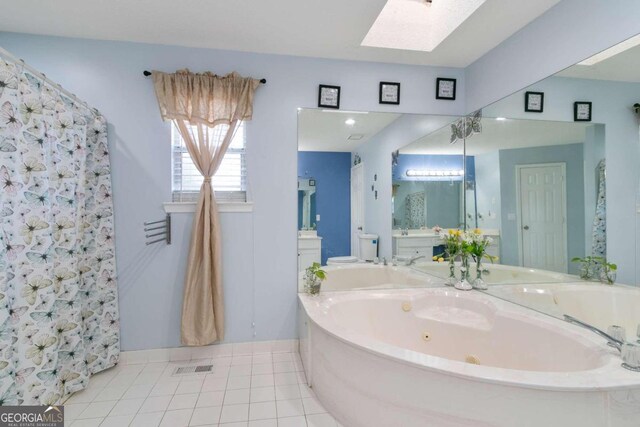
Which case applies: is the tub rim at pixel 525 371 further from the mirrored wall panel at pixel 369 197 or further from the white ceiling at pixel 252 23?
the white ceiling at pixel 252 23

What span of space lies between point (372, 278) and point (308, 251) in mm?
611

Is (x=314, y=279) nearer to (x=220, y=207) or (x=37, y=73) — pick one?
(x=220, y=207)

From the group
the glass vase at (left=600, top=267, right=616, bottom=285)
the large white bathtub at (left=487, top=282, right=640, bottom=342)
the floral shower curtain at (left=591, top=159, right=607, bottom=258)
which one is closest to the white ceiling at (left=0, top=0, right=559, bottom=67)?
the floral shower curtain at (left=591, top=159, right=607, bottom=258)

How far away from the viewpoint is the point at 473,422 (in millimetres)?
1218

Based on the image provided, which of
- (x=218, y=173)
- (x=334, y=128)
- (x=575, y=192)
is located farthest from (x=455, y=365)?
(x=218, y=173)

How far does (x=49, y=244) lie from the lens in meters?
1.56

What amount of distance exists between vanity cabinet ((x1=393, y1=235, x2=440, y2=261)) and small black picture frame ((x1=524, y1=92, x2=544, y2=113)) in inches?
46.3

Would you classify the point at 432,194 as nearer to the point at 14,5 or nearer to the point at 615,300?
the point at 615,300

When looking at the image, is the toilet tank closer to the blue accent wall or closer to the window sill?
the blue accent wall

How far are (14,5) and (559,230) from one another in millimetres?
3548

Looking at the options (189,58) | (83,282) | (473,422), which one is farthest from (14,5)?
(473,422)

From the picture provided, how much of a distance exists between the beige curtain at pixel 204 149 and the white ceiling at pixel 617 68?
210cm

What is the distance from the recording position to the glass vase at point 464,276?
2377mm

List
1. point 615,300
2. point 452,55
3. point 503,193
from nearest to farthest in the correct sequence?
point 615,300 → point 503,193 → point 452,55
